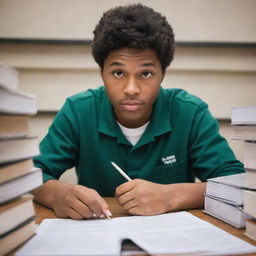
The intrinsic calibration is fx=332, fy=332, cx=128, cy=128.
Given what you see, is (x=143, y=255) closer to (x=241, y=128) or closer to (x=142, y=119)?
(x=241, y=128)

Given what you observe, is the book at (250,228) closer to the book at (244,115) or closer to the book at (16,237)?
the book at (244,115)

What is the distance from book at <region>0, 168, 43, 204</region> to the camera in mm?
424

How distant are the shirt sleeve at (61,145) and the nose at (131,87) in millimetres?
291

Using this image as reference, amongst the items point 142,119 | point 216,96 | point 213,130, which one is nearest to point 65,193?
point 142,119

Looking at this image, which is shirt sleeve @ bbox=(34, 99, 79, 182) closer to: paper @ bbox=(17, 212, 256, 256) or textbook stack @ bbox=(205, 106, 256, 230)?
paper @ bbox=(17, 212, 256, 256)

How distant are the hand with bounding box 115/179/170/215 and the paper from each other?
0.17ft

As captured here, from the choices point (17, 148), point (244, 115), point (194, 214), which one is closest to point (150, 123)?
point (194, 214)

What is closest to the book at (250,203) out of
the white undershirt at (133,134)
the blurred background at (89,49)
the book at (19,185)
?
the book at (19,185)

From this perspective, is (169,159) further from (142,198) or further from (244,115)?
(244,115)

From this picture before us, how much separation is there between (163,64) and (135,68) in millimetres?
148

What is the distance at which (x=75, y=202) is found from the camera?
66 centimetres

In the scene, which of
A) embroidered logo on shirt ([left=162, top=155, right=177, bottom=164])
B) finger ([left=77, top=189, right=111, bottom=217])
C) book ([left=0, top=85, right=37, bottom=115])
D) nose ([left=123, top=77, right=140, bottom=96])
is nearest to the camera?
book ([left=0, top=85, right=37, bottom=115])

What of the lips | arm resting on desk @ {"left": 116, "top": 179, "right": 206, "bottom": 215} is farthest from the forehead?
arm resting on desk @ {"left": 116, "top": 179, "right": 206, "bottom": 215}

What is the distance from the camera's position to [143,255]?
45 centimetres
